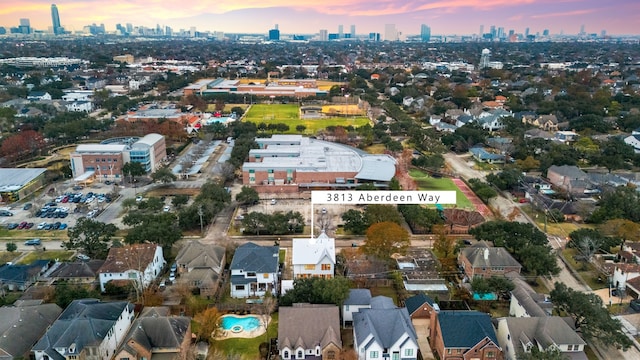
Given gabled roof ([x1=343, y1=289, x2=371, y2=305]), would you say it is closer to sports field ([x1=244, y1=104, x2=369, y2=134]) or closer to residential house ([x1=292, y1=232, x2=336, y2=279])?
residential house ([x1=292, y1=232, x2=336, y2=279])

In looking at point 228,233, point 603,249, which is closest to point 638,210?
point 603,249

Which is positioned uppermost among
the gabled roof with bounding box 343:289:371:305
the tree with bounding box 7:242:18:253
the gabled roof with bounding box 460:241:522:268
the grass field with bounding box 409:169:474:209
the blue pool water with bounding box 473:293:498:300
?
the gabled roof with bounding box 460:241:522:268

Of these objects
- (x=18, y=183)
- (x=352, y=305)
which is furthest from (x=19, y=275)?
(x=352, y=305)

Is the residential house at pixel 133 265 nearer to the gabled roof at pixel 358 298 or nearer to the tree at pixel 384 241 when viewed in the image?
the gabled roof at pixel 358 298

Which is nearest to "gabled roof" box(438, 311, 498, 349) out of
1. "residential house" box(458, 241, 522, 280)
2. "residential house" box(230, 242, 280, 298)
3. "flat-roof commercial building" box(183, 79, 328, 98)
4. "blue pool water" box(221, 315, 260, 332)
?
"residential house" box(458, 241, 522, 280)

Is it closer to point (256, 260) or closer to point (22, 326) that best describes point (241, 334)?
point (256, 260)
